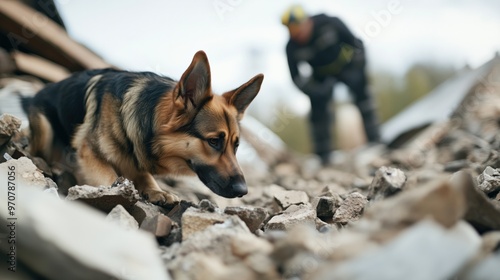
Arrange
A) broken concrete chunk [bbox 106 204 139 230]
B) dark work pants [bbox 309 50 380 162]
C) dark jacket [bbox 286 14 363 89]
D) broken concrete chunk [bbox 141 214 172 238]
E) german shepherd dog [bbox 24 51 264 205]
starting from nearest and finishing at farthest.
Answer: broken concrete chunk [bbox 106 204 139 230], broken concrete chunk [bbox 141 214 172 238], german shepherd dog [bbox 24 51 264 205], dark jacket [bbox 286 14 363 89], dark work pants [bbox 309 50 380 162]

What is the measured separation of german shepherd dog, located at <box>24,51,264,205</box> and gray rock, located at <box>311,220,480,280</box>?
153 centimetres

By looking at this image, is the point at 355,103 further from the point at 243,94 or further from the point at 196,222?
the point at 196,222

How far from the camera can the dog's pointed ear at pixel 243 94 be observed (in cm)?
340

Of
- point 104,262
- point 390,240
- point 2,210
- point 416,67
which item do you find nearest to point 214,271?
point 104,262

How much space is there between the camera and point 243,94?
348cm

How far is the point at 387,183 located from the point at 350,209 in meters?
0.40

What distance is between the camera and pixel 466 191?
6.61ft

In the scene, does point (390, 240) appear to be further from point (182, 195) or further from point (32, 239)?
point (182, 195)

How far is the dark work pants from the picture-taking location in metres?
8.98

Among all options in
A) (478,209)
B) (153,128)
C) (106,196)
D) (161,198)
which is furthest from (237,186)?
(478,209)

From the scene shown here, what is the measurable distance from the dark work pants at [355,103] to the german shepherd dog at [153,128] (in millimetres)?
5798

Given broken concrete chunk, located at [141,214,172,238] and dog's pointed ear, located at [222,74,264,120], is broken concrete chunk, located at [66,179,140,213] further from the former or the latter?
dog's pointed ear, located at [222,74,264,120]

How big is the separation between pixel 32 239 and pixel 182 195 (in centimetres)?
242

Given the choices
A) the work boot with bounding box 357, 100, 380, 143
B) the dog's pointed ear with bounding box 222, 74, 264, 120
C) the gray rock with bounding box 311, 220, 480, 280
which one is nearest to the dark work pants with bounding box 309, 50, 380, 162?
the work boot with bounding box 357, 100, 380, 143
